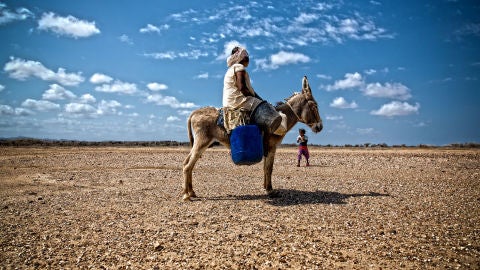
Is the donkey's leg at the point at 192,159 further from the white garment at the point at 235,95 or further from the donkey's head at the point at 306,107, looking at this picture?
the donkey's head at the point at 306,107

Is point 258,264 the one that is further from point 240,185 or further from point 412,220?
point 240,185

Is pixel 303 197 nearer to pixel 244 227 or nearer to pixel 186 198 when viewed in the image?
pixel 186 198

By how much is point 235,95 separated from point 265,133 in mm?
1372

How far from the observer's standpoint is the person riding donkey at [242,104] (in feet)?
30.2

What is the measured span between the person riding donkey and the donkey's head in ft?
4.43

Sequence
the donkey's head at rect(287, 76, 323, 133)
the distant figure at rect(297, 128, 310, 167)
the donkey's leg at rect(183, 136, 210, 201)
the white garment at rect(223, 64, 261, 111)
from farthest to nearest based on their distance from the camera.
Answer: the distant figure at rect(297, 128, 310, 167) → the donkey's head at rect(287, 76, 323, 133) → the donkey's leg at rect(183, 136, 210, 201) → the white garment at rect(223, 64, 261, 111)

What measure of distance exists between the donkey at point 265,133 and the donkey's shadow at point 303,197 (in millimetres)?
411

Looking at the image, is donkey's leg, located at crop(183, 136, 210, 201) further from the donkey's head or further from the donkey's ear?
the donkey's ear

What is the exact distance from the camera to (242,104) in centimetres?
A: 930

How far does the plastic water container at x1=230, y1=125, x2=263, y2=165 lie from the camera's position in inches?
348


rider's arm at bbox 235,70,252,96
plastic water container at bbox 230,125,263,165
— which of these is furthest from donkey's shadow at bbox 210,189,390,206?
rider's arm at bbox 235,70,252,96

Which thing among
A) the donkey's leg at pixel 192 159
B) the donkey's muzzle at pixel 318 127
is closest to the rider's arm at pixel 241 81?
the donkey's leg at pixel 192 159

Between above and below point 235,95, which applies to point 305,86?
above

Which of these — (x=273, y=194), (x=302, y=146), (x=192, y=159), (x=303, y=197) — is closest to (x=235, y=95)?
(x=192, y=159)
